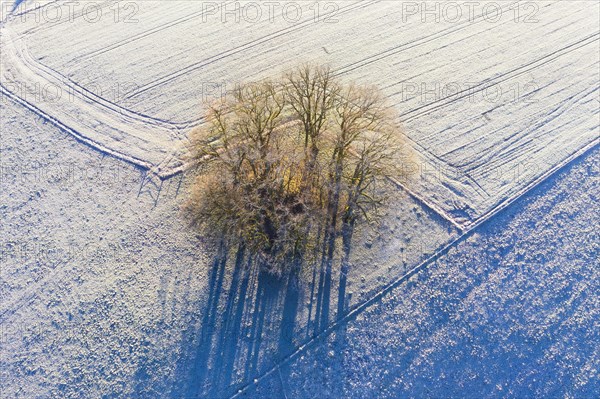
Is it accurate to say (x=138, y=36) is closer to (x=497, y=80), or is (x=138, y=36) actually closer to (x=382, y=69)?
(x=382, y=69)

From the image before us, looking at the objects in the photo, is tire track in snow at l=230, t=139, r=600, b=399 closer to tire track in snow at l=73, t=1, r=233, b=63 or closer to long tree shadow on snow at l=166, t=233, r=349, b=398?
long tree shadow on snow at l=166, t=233, r=349, b=398

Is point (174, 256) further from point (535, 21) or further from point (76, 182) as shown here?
point (535, 21)

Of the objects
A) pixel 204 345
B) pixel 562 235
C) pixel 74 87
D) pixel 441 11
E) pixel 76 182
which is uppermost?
pixel 441 11

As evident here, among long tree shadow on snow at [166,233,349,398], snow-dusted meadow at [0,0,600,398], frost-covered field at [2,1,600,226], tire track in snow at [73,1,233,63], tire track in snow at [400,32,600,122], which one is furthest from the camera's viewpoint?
tire track in snow at [73,1,233,63]

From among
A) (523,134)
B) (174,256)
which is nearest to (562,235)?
(523,134)

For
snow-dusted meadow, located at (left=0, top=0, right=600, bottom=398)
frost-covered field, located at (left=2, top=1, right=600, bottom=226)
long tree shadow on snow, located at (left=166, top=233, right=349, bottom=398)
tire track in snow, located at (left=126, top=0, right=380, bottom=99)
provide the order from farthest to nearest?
tire track in snow, located at (left=126, top=0, right=380, bottom=99)
frost-covered field, located at (left=2, top=1, right=600, bottom=226)
snow-dusted meadow, located at (left=0, top=0, right=600, bottom=398)
long tree shadow on snow, located at (left=166, top=233, right=349, bottom=398)

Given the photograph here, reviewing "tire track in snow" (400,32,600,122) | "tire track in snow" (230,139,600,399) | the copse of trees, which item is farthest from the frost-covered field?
the copse of trees

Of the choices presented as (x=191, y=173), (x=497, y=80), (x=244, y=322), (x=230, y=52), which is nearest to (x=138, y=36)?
(x=230, y=52)
